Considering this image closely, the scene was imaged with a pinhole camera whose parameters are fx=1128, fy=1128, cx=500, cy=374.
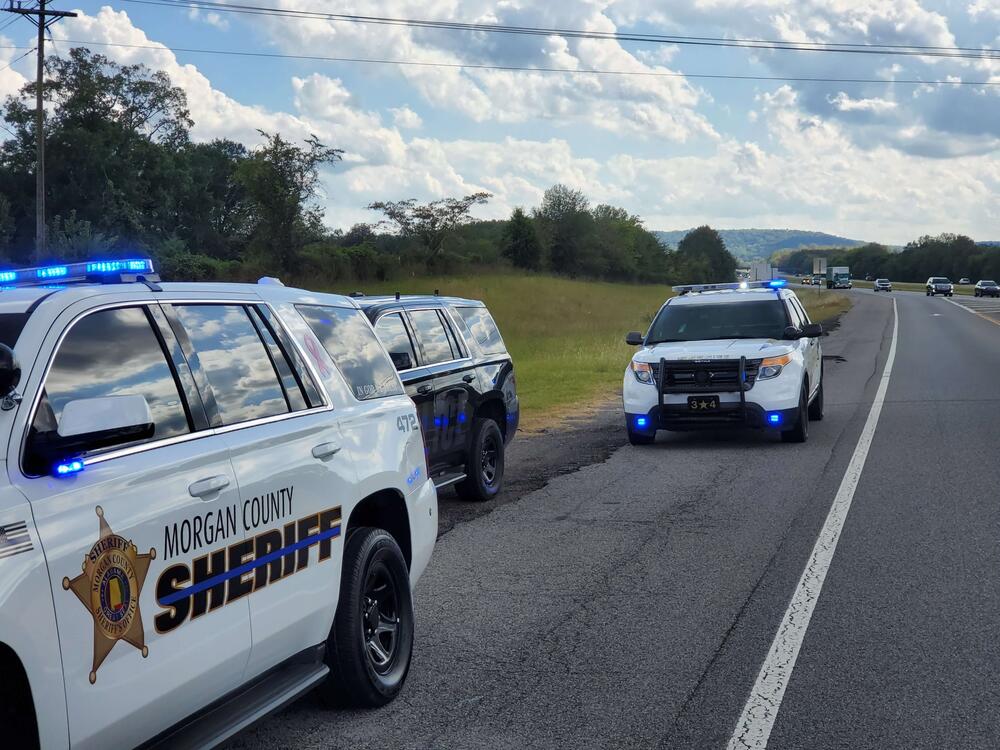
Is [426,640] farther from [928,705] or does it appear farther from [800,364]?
[800,364]

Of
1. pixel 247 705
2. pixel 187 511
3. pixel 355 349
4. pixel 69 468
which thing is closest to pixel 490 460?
pixel 355 349

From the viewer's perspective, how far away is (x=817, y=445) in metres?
13.1

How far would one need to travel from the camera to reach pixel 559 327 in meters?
46.3

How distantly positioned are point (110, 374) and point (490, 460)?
693cm

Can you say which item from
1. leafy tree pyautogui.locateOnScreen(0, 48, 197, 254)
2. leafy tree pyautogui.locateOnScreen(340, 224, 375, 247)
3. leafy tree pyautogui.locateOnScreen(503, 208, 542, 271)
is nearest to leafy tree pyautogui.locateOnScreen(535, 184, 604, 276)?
leafy tree pyautogui.locateOnScreen(503, 208, 542, 271)

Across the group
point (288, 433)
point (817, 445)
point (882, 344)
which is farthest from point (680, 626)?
point (882, 344)

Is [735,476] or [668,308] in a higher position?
[668,308]

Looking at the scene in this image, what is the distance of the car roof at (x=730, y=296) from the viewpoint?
14570mm

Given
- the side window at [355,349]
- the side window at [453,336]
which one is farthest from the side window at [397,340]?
the side window at [355,349]

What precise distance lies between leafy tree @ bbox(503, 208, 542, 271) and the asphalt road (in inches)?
3606

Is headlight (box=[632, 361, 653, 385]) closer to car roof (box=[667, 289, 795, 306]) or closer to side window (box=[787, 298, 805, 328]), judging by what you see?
car roof (box=[667, 289, 795, 306])

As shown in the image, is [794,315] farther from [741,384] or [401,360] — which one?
[401,360]

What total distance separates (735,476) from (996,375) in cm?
1330

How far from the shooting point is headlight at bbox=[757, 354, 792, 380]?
42.7ft
